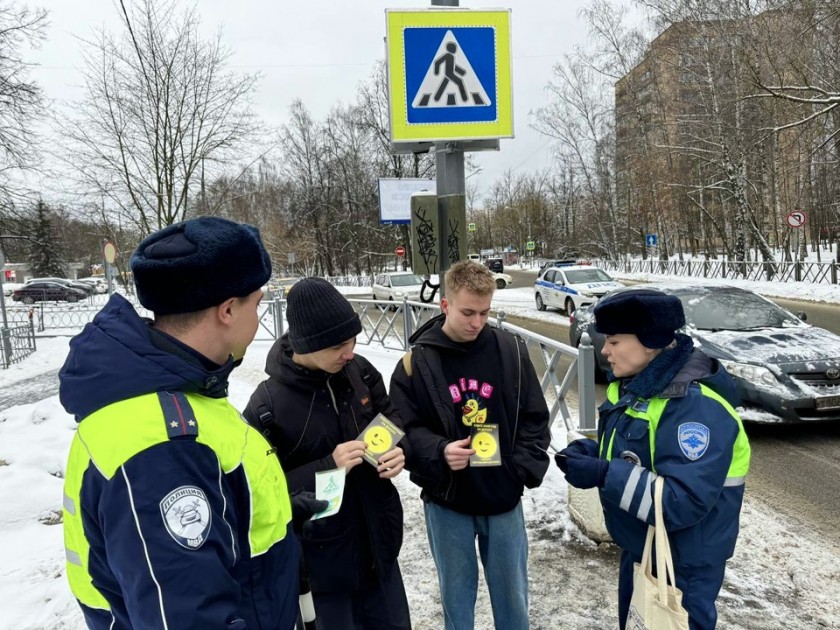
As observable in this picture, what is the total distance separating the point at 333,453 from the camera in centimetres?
206

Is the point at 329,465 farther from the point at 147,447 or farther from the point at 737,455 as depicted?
the point at 737,455

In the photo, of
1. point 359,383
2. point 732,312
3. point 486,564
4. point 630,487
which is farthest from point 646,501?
point 732,312

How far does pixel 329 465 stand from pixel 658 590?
1.18 m

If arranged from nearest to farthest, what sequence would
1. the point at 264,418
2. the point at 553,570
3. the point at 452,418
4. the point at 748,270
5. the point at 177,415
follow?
the point at 177,415
the point at 264,418
the point at 452,418
the point at 553,570
the point at 748,270

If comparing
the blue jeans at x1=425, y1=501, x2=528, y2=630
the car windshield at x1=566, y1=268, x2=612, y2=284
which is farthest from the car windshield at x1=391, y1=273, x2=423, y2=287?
the blue jeans at x1=425, y1=501, x2=528, y2=630

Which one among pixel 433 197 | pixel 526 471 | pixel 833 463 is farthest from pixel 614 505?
pixel 833 463

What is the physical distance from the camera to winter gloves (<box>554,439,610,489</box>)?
6.41ft

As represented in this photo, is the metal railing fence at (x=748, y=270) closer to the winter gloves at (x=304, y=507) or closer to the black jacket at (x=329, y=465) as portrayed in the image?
the black jacket at (x=329, y=465)

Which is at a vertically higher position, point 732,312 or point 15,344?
point 732,312

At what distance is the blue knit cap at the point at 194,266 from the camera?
118 cm

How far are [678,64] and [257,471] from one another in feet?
96.6

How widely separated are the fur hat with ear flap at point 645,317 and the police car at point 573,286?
15.0m

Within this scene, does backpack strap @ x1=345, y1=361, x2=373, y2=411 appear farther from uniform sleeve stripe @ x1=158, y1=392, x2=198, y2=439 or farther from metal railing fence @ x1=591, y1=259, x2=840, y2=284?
metal railing fence @ x1=591, y1=259, x2=840, y2=284

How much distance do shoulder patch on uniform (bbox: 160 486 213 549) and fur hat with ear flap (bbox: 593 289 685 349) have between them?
1.55 meters
